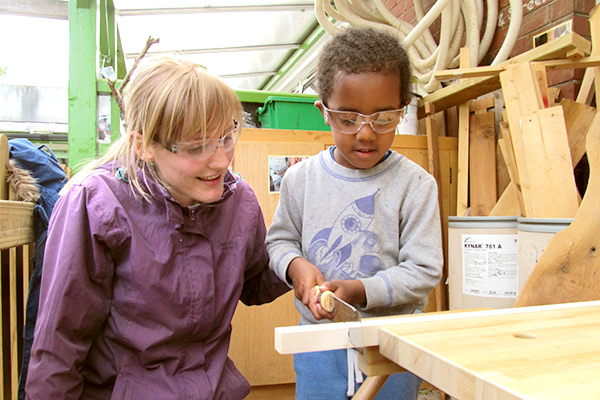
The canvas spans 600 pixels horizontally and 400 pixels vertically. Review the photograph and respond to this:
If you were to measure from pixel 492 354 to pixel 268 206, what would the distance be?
1907mm

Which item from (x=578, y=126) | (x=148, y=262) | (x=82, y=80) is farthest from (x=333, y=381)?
(x=82, y=80)

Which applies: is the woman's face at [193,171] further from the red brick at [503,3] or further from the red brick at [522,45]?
the red brick at [503,3]

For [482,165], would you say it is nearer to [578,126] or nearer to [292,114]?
[578,126]

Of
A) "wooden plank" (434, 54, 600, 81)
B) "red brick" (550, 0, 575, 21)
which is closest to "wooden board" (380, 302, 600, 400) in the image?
"wooden plank" (434, 54, 600, 81)

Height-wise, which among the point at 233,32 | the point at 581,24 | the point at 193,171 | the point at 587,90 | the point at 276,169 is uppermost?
the point at 233,32

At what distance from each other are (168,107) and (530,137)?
1491 millimetres

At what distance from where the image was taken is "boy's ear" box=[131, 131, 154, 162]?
1114 millimetres

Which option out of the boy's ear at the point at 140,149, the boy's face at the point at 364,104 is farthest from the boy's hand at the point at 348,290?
the boy's ear at the point at 140,149

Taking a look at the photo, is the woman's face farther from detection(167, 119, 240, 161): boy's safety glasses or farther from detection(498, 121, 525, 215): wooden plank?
detection(498, 121, 525, 215): wooden plank

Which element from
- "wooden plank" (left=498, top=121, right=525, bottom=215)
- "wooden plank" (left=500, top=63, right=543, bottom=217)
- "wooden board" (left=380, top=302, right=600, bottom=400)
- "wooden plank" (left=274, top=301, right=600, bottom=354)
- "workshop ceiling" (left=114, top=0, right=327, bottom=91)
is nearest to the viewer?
"wooden board" (left=380, top=302, right=600, bottom=400)

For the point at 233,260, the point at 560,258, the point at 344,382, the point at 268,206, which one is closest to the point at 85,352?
the point at 233,260

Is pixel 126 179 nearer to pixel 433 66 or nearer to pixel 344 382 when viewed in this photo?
pixel 344 382

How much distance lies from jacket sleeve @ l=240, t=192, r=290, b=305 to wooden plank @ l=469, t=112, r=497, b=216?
5.18 ft

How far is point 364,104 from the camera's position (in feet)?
3.46
